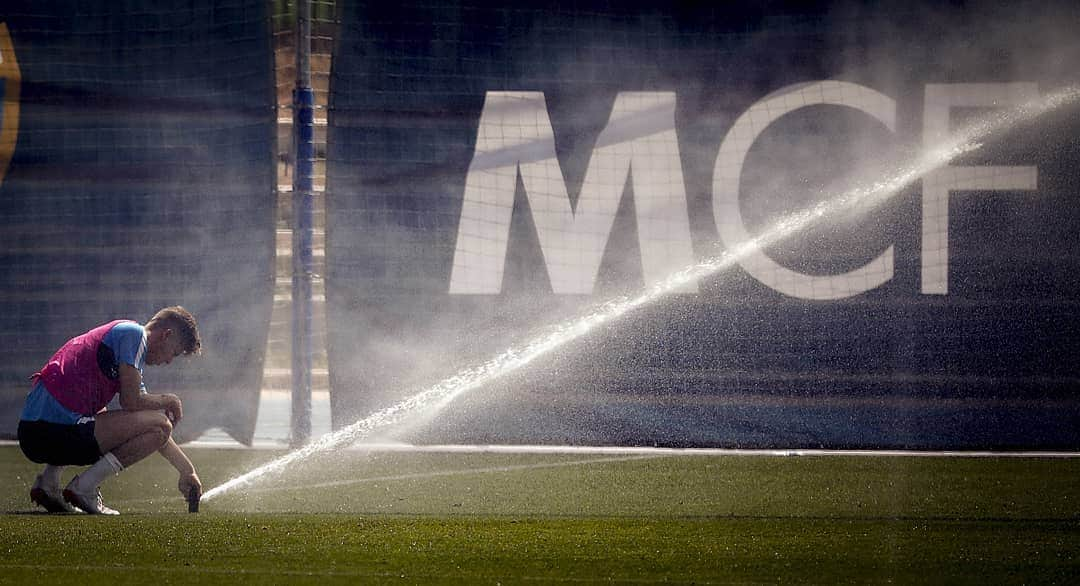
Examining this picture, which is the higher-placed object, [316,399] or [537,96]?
[537,96]

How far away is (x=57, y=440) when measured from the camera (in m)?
5.68

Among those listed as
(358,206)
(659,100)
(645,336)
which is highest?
(659,100)

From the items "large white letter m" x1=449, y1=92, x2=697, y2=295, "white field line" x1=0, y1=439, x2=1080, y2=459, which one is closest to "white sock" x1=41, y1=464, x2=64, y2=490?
"white field line" x1=0, y1=439, x2=1080, y2=459

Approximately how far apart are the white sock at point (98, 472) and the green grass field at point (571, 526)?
7.7 inches

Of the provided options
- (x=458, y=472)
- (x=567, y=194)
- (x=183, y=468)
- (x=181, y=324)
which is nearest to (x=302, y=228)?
(x=567, y=194)

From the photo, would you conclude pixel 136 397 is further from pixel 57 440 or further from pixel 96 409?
pixel 57 440

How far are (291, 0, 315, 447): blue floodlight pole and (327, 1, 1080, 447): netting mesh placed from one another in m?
0.36

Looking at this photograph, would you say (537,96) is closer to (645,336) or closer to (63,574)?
(645,336)

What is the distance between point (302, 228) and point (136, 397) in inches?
121

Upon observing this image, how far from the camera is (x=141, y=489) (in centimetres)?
668

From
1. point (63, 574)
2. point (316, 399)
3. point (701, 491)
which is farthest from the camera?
point (316, 399)

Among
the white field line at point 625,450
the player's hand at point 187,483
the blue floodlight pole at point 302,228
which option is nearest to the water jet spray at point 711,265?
the white field line at point 625,450

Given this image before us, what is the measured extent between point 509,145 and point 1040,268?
375 centimetres

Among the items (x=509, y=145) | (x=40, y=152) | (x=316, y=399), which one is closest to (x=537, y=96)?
(x=509, y=145)
